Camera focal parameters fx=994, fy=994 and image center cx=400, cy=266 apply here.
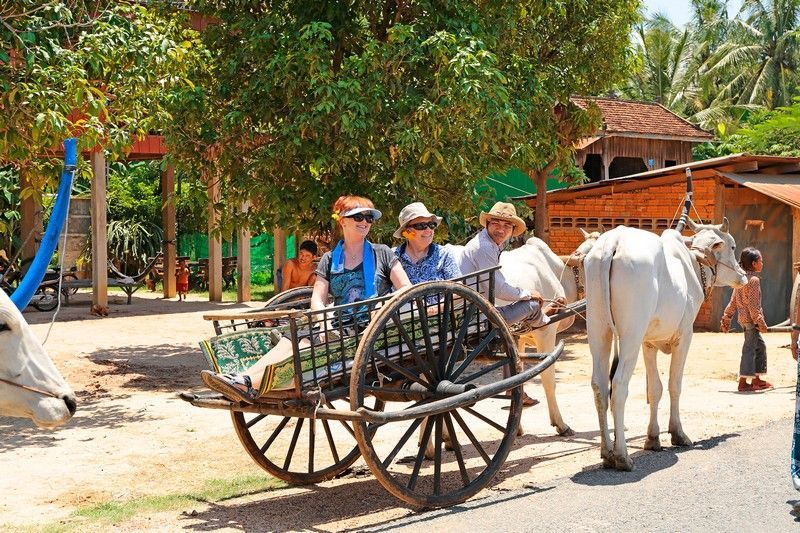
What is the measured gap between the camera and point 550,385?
831 centimetres

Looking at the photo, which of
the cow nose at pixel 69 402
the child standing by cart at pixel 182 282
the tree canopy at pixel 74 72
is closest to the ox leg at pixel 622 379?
the cow nose at pixel 69 402

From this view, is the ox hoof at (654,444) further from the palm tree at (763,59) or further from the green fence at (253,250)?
the palm tree at (763,59)

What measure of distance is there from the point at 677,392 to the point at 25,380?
209 inches

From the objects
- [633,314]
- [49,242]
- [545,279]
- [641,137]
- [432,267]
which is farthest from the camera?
[641,137]

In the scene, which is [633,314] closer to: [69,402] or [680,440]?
[680,440]

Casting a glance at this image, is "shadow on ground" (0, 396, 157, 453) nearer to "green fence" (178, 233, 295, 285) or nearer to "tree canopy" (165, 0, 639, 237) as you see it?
"tree canopy" (165, 0, 639, 237)

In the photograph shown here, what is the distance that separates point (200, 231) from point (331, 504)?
19730 mm

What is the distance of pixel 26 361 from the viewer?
4.32 meters

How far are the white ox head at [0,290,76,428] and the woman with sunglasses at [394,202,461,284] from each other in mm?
3045

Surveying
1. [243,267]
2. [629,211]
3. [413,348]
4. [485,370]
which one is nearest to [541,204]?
[629,211]

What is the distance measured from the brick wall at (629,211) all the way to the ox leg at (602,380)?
30.8ft

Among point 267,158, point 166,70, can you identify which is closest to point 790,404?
point 267,158

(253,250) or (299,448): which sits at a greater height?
(253,250)

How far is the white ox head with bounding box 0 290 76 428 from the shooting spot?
426 centimetres
